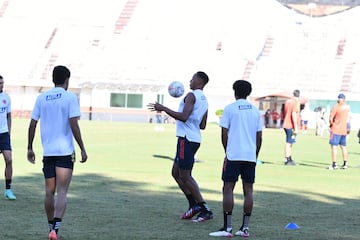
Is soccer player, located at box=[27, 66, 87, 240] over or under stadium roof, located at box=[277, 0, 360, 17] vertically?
under

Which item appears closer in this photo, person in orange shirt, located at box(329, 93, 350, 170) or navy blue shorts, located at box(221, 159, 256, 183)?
navy blue shorts, located at box(221, 159, 256, 183)

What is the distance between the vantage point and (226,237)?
1046 centimetres

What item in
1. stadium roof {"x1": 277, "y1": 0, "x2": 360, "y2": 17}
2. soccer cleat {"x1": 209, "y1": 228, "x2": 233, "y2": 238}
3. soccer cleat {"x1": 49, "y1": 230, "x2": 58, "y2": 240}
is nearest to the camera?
soccer cleat {"x1": 49, "y1": 230, "x2": 58, "y2": 240}

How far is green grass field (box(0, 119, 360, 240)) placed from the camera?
10.8m

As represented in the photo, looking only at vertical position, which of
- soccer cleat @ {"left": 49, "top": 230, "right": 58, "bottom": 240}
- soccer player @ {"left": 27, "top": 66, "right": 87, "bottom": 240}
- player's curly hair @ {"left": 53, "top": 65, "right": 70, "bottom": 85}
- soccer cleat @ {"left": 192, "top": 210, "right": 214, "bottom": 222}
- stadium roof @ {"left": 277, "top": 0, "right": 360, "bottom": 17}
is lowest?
soccer cleat @ {"left": 192, "top": 210, "right": 214, "bottom": 222}

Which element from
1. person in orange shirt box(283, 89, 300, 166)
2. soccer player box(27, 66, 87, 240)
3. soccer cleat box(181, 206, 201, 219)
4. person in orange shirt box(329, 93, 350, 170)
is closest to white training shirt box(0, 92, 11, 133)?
soccer cleat box(181, 206, 201, 219)

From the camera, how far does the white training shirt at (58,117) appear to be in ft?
31.9

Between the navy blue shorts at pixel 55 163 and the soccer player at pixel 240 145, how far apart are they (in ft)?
6.51

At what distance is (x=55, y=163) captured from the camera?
9.84 m

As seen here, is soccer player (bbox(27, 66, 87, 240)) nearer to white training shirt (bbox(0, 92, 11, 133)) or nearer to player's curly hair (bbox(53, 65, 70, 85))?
player's curly hair (bbox(53, 65, 70, 85))

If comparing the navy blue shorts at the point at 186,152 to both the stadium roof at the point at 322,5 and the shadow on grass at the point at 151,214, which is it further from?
the stadium roof at the point at 322,5

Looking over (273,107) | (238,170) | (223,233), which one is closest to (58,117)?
(238,170)

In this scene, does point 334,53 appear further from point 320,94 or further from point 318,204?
point 318,204

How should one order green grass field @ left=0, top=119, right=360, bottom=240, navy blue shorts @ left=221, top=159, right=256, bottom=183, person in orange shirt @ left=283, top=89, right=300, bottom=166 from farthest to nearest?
1. person in orange shirt @ left=283, top=89, right=300, bottom=166
2. green grass field @ left=0, top=119, right=360, bottom=240
3. navy blue shorts @ left=221, top=159, right=256, bottom=183
